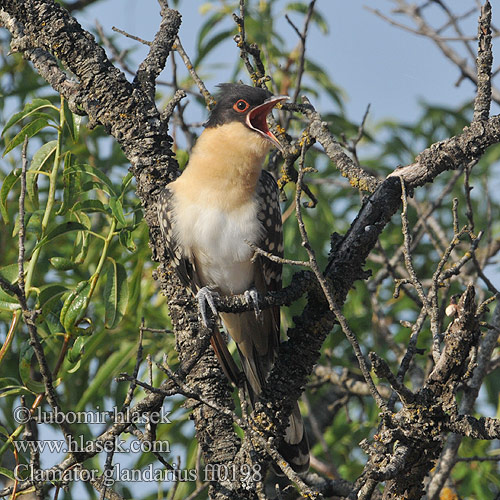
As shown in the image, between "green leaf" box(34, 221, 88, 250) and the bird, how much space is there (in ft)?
1.24

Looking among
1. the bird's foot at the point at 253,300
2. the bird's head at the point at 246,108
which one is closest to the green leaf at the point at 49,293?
the bird's foot at the point at 253,300

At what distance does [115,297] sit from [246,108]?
1145 millimetres

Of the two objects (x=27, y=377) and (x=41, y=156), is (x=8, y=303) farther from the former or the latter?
(x=41, y=156)

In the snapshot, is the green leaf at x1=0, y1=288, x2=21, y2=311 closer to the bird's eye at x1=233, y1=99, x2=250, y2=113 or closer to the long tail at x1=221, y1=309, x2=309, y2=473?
the long tail at x1=221, y1=309, x2=309, y2=473

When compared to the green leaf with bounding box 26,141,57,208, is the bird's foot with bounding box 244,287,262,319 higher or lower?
lower

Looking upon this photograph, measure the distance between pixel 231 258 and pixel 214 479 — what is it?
3.71ft

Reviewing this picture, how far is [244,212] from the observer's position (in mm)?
3490

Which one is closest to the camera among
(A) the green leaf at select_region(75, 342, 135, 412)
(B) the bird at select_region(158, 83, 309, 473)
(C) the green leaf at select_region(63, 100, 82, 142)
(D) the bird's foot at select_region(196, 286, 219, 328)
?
(D) the bird's foot at select_region(196, 286, 219, 328)

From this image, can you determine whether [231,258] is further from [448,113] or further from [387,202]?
[448,113]

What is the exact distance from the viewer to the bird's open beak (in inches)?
139

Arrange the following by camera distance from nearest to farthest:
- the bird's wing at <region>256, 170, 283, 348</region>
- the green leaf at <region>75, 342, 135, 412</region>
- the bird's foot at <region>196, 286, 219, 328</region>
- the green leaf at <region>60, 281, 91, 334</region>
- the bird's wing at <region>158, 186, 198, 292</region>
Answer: the bird's foot at <region>196, 286, 219, 328</region>, the green leaf at <region>60, 281, 91, 334</region>, the bird's wing at <region>158, 186, 198, 292</region>, the bird's wing at <region>256, 170, 283, 348</region>, the green leaf at <region>75, 342, 135, 412</region>

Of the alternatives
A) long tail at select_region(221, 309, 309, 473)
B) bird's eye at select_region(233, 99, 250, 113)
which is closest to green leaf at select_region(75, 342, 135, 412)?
long tail at select_region(221, 309, 309, 473)

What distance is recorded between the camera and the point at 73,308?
2.99 meters

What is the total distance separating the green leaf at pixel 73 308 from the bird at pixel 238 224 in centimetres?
44
